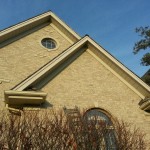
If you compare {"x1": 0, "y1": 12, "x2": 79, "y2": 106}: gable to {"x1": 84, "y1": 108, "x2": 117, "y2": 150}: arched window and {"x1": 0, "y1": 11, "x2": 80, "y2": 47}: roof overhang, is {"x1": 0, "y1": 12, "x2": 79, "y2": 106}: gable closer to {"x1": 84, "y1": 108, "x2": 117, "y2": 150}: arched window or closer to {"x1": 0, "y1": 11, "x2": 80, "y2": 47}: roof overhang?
{"x1": 0, "y1": 11, "x2": 80, "y2": 47}: roof overhang

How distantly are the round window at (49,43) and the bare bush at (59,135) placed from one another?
8437mm

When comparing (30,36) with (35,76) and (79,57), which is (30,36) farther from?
(35,76)

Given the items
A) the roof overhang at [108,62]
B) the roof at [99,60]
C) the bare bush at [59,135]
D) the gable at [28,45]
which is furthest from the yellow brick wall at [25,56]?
the bare bush at [59,135]

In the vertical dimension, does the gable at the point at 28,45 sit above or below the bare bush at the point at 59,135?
above

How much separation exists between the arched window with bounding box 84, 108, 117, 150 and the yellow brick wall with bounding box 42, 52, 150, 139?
295 millimetres

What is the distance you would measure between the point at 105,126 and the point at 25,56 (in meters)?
9.08

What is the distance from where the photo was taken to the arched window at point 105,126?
12654mm

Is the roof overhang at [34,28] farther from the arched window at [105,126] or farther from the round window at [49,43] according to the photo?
the arched window at [105,126]

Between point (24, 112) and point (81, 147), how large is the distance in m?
3.16

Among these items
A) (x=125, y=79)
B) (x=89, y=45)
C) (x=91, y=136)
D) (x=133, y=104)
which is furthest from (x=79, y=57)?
(x=91, y=136)

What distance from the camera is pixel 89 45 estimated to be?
16688mm

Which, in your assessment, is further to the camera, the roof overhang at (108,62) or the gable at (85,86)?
the roof overhang at (108,62)

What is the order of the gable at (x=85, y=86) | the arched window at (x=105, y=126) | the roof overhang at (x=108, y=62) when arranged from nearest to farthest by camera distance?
the arched window at (x=105, y=126) < the gable at (x=85, y=86) < the roof overhang at (x=108, y=62)

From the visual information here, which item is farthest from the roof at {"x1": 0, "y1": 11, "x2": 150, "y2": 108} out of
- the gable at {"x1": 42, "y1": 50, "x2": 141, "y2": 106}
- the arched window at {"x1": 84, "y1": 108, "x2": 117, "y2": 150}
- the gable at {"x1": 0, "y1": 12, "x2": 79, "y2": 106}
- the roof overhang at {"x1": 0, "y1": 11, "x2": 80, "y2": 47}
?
the roof overhang at {"x1": 0, "y1": 11, "x2": 80, "y2": 47}
